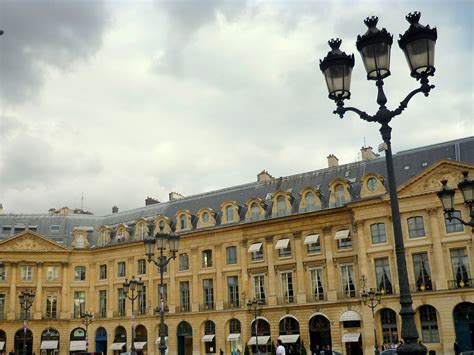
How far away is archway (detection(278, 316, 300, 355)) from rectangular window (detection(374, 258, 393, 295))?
7.62 m

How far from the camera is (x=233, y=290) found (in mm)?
50250

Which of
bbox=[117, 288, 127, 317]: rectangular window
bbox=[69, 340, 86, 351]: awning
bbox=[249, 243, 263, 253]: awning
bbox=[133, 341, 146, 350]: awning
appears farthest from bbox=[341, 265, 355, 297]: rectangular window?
bbox=[69, 340, 86, 351]: awning

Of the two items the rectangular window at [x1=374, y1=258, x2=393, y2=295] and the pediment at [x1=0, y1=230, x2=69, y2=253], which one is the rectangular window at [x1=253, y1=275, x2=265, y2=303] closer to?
the rectangular window at [x1=374, y1=258, x2=393, y2=295]

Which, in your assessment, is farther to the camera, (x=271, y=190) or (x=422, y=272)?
(x=271, y=190)

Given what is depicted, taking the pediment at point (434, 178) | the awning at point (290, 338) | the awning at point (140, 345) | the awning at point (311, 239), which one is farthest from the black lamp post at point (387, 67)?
the awning at point (140, 345)

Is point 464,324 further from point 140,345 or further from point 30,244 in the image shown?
point 30,244

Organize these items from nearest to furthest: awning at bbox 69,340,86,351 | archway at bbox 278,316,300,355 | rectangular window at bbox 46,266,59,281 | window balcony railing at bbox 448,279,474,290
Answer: window balcony railing at bbox 448,279,474,290, archway at bbox 278,316,300,355, awning at bbox 69,340,86,351, rectangular window at bbox 46,266,59,281

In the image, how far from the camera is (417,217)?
1673 inches

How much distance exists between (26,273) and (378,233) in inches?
1393

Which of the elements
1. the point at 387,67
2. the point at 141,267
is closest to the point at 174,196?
the point at 141,267

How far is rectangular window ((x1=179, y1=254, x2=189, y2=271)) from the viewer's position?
176 ft

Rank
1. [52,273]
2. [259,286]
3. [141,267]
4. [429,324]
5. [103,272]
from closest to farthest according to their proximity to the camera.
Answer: [429,324] < [259,286] < [141,267] < [52,273] < [103,272]

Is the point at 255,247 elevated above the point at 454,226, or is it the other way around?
the point at 255,247

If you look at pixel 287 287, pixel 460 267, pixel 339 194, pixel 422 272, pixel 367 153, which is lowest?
pixel 287 287
